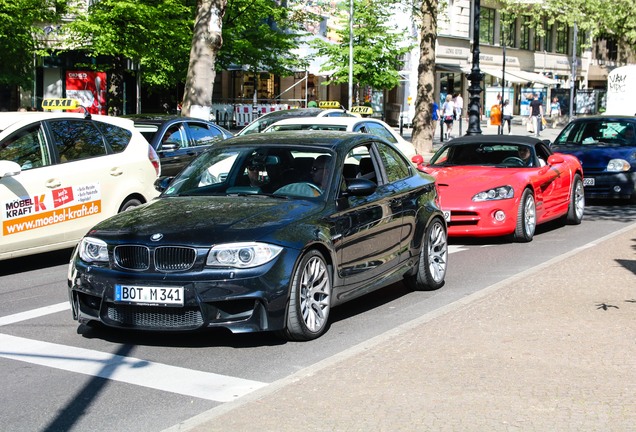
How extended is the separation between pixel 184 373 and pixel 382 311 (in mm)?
2683

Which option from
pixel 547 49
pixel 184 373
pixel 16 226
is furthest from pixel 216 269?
pixel 547 49

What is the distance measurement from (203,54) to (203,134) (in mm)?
6272

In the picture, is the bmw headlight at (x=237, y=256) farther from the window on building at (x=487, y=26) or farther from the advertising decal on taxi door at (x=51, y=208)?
the window on building at (x=487, y=26)

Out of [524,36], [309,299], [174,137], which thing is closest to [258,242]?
[309,299]

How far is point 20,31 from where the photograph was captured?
30016 mm

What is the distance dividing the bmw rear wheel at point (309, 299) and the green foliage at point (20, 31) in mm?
22702

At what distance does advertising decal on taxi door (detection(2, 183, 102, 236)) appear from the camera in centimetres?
1066

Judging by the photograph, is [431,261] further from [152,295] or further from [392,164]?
[152,295]

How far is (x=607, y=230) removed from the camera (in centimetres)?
1570

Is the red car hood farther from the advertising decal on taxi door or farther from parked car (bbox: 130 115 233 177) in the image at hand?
the advertising decal on taxi door

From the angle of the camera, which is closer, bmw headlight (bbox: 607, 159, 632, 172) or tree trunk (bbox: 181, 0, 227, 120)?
bmw headlight (bbox: 607, 159, 632, 172)

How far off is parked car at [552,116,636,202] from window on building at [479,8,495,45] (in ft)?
154

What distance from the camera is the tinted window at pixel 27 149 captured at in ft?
35.9

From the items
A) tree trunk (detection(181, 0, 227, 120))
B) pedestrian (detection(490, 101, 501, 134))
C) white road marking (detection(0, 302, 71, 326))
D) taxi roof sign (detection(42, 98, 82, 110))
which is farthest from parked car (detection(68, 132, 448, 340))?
pedestrian (detection(490, 101, 501, 134))
